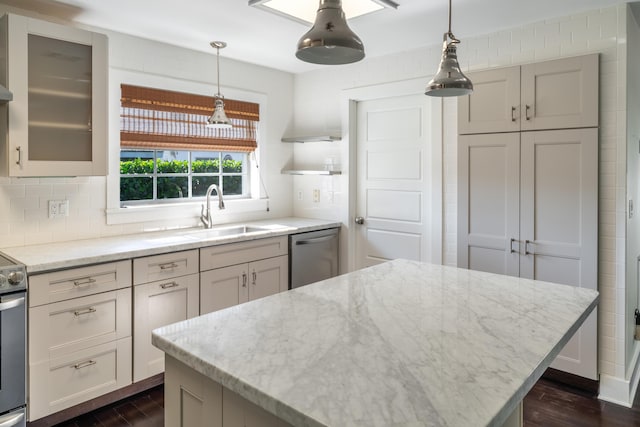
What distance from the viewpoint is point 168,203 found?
12.3ft

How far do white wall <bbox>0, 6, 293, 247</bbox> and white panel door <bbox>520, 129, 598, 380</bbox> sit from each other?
7.70 feet

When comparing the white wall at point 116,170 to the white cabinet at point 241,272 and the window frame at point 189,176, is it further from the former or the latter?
the white cabinet at point 241,272

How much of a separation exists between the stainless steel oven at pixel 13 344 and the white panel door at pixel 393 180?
2732 millimetres

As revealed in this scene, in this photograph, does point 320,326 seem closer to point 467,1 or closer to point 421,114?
point 467,1

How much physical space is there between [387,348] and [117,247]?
2167mm

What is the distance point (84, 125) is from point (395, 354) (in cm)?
249

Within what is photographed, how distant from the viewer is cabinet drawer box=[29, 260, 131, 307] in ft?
7.77

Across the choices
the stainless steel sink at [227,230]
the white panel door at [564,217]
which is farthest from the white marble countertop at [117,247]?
the white panel door at [564,217]

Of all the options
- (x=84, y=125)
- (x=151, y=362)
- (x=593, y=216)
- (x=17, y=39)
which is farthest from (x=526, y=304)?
(x=17, y=39)

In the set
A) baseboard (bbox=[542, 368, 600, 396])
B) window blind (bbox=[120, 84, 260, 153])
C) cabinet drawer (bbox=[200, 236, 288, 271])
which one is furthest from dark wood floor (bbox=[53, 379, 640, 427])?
window blind (bbox=[120, 84, 260, 153])

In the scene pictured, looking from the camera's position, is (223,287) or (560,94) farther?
(223,287)

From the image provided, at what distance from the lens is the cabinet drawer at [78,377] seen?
2.42 m

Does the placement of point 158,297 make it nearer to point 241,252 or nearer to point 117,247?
point 117,247

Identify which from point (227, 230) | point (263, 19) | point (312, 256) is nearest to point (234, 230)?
point (227, 230)
